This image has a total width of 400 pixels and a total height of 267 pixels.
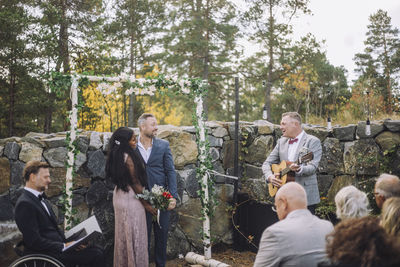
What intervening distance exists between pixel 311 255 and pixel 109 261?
3169 mm

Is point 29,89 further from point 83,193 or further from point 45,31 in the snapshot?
point 83,193

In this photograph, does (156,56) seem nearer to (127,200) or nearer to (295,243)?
(127,200)

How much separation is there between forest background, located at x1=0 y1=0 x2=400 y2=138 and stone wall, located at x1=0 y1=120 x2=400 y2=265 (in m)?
1.85

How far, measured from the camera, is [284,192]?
2.17m

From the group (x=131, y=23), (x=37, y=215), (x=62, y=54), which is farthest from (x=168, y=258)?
(x=131, y=23)

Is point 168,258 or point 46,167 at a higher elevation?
point 46,167

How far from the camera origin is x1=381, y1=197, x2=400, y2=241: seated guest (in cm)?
202

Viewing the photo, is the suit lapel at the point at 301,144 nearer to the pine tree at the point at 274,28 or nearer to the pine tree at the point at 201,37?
the pine tree at the point at 274,28

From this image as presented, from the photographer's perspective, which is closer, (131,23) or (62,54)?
(62,54)

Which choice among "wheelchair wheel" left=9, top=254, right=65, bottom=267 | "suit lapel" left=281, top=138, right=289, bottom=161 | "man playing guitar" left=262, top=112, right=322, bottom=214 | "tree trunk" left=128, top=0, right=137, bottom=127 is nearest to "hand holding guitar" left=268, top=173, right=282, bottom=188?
"man playing guitar" left=262, top=112, right=322, bottom=214

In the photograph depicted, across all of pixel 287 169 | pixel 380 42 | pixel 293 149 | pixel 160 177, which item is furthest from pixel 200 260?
pixel 380 42

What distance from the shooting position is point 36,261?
2.85 meters

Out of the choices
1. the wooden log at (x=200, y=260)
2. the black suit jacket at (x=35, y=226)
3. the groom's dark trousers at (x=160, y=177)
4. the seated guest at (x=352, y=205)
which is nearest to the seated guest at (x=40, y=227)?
the black suit jacket at (x=35, y=226)

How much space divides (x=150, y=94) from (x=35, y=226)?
7.32ft
